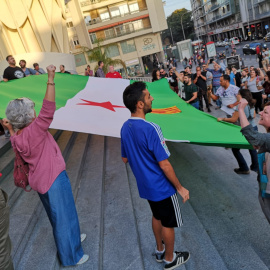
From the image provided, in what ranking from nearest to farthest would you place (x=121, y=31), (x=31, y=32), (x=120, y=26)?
1. (x=31, y=32)
2. (x=120, y=26)
3. (x=121, y=31)

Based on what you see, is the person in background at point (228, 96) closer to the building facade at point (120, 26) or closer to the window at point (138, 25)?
the building facade at point (120, 26)

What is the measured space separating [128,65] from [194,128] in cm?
3636

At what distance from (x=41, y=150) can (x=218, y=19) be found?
86.5 metres

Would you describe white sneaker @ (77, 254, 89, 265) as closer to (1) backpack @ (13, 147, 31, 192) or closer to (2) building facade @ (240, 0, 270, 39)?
(1) backpack @ (13, 147, 31, 192)

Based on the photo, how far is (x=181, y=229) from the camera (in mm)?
3246

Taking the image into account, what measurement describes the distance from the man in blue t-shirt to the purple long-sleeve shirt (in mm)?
648

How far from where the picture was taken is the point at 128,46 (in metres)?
38.3

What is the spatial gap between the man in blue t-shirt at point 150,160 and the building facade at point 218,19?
2818 inches

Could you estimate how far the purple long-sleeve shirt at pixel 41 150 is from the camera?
215 centimetres

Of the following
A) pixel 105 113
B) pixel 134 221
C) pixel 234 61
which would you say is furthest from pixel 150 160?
pixel 234 61

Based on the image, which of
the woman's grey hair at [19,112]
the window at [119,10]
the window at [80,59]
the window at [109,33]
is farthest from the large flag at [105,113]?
→ the window at [119,10]

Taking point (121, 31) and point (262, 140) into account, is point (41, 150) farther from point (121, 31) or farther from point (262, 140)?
point (121, 31)

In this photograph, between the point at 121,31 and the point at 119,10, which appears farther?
the point at 121,31

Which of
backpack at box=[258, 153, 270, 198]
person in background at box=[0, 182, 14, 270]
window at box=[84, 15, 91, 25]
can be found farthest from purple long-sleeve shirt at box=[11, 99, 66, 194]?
window at box=[84, 15, 91, 25]
